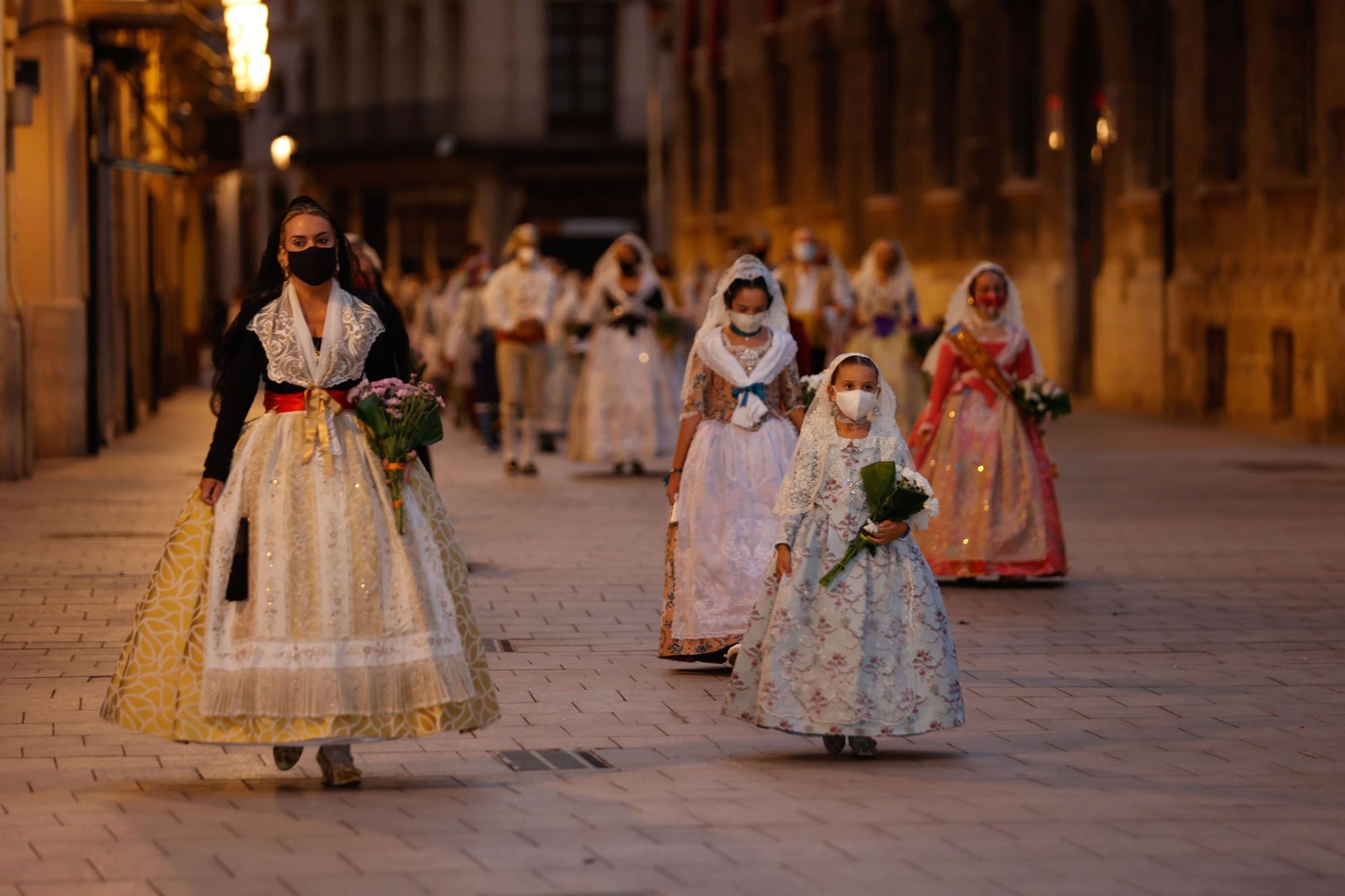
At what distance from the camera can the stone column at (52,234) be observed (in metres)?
22.0

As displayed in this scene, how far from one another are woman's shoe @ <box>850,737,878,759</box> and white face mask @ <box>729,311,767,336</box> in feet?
8.18

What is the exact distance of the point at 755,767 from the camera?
8039mm

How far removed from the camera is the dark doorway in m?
30.3

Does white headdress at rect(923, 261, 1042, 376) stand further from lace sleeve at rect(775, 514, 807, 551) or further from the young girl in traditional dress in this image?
lace sleeve at rect(775, 514, 807, 551)

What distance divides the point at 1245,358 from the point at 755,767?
17.8m

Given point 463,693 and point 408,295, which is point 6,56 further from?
point 408,295

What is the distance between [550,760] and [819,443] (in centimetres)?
133

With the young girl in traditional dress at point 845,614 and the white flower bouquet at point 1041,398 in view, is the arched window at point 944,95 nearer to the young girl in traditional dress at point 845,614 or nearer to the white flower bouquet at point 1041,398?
the white flower bouquet at point 1041,398

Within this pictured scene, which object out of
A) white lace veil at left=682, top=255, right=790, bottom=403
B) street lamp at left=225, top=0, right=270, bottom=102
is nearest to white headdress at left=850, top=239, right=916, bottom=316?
white lace veil at left=682, top=255, right=790, bottom=403

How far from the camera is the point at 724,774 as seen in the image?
7930mm

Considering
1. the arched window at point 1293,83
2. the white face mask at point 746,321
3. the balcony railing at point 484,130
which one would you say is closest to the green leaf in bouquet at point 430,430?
the white face mask at point 746,321

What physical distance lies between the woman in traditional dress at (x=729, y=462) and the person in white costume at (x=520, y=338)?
10468 mm

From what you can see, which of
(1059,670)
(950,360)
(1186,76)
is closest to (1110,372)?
(1186,76)

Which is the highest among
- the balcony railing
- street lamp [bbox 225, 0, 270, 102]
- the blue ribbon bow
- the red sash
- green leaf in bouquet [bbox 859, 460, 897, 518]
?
the balcony railing
